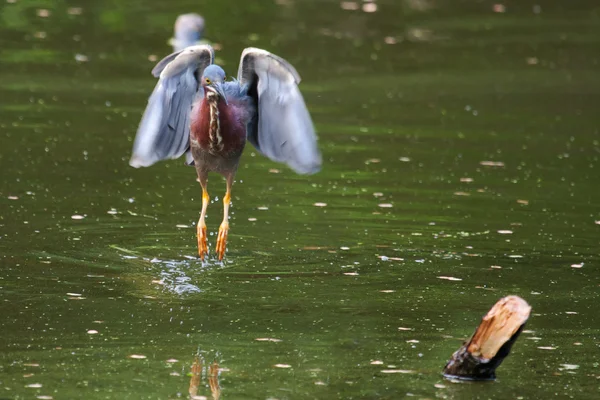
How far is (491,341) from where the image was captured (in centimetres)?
671

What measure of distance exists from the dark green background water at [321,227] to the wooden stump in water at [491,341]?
0.41 ft

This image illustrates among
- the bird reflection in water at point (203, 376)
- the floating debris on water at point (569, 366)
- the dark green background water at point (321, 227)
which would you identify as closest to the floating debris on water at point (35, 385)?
the dark green background water at point (321, 227)

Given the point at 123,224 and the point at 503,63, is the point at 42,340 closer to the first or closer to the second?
the point at 123,224

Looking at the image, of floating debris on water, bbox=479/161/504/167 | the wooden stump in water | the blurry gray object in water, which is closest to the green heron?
the wooden stump in water

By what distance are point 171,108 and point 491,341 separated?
357cm

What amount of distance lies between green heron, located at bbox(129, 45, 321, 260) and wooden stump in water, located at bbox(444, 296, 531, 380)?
2202mm

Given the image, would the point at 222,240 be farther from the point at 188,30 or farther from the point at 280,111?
the point at 188,30

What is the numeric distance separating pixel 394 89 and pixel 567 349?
8.90 m

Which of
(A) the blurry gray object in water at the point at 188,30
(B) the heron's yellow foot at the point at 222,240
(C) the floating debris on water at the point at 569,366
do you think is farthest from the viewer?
(A) the blurry gray object in water at the point at 188,30

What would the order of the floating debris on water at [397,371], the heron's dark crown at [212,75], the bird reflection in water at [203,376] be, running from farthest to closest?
the heron's dark crown at [212,75] < the floating debris on water at [397,371] < the bird reflection in water at [203,376]

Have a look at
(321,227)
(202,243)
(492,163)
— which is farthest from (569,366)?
(492,163)

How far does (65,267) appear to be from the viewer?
8.99m

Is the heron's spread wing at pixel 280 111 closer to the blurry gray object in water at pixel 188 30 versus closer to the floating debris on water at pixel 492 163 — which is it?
the floating debris on water at pixel 492 163

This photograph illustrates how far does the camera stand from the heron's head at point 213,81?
28.1 ft
